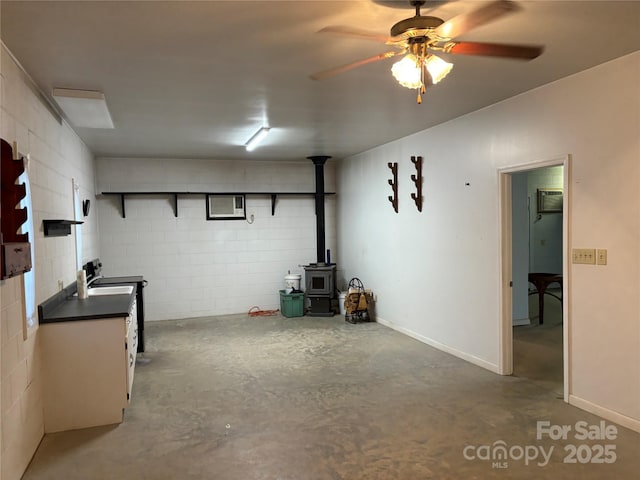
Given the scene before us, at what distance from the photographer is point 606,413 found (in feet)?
10.6

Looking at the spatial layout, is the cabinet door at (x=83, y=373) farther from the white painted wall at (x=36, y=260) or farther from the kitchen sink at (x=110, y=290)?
the kitchen sink at (x=110, y=290)

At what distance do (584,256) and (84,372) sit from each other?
3854mm

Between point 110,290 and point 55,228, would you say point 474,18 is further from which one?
point 110,290

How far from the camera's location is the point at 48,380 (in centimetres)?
321

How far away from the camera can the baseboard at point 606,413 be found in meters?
3.07

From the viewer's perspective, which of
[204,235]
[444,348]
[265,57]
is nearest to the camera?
[265,57]

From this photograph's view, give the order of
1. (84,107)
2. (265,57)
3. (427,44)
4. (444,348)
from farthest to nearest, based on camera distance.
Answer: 1. (444,348)
2. (84,107)
3. (265,57)
4. (427,44)

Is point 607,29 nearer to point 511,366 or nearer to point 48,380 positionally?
point 511,366

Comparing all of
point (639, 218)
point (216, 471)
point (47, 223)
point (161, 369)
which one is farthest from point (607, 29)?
point (161, 369)

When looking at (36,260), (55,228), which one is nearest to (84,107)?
(55,228)

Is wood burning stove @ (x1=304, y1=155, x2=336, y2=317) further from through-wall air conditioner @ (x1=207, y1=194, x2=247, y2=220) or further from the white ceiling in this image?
the white ceiling

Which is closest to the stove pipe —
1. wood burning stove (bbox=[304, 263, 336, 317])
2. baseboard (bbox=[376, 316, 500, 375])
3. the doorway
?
wood burning stove (bbox=[304, 263, 336, 317])

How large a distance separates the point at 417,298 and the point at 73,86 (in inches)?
167

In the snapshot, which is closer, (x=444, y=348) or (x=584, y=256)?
(x=584, y=256)
